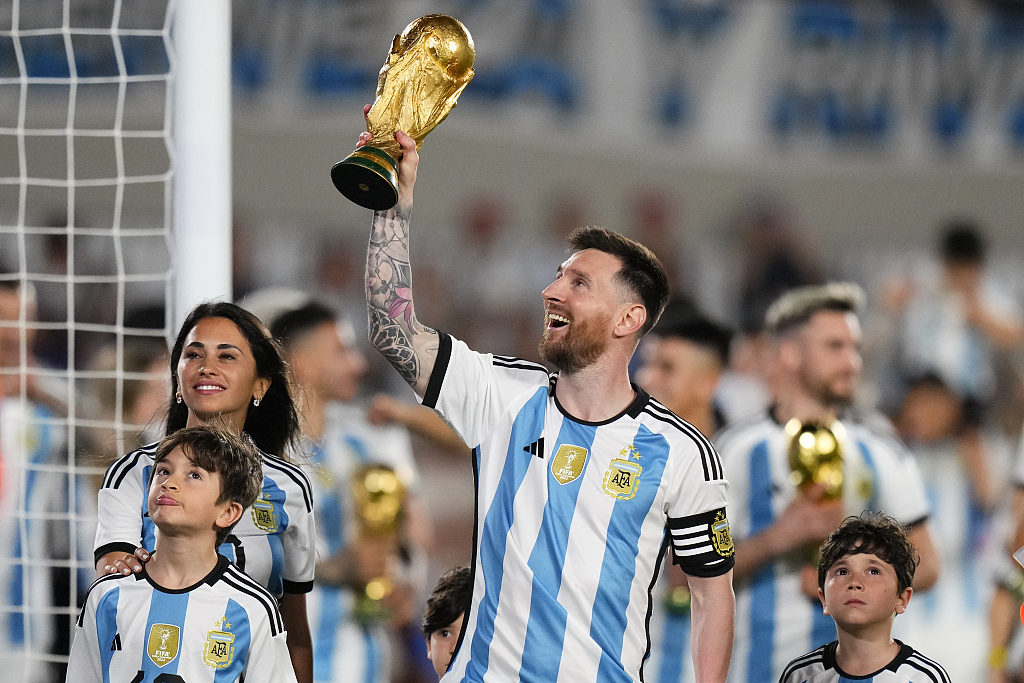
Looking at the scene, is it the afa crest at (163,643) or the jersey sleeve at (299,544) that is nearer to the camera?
the afa crest at (163,643)

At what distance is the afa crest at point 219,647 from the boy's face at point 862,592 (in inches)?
57.4

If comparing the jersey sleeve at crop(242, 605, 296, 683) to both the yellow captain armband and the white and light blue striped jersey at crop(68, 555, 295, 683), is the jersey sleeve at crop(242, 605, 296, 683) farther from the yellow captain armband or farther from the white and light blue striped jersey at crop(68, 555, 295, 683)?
the yellow captain armband

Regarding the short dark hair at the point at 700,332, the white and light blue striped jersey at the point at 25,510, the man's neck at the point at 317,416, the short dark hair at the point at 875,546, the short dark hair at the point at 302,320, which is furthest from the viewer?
the white and light blue striped jersey at the point at 25,510

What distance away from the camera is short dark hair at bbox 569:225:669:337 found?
8.73 ft

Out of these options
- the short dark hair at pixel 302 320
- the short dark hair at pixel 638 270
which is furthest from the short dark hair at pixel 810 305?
the short dark hair at pixel 302 320

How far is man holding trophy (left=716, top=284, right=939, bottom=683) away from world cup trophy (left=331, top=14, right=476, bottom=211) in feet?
6.38

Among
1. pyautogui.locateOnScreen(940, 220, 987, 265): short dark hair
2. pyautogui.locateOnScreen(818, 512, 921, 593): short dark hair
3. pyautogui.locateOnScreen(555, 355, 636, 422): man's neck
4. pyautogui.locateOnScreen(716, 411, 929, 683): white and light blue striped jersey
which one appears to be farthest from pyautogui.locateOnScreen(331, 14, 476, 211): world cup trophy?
pyautogui.locateOnScreen(940, 220, 987, 265): short dark hair

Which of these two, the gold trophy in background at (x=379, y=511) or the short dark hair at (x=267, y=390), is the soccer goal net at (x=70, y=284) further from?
the gold trophy in background at (x=379, y=511)

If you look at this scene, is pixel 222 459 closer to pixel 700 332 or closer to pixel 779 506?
pixel 779 506

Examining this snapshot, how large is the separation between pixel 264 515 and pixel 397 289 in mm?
804

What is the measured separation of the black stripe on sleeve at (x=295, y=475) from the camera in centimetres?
299

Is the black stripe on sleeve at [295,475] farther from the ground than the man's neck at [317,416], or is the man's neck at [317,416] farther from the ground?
the man's neck at [317,416]

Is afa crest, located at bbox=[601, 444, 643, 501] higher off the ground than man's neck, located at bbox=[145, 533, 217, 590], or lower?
higher

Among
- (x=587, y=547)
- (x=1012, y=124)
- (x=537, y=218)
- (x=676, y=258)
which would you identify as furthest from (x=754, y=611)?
(x=1012, y=124)
